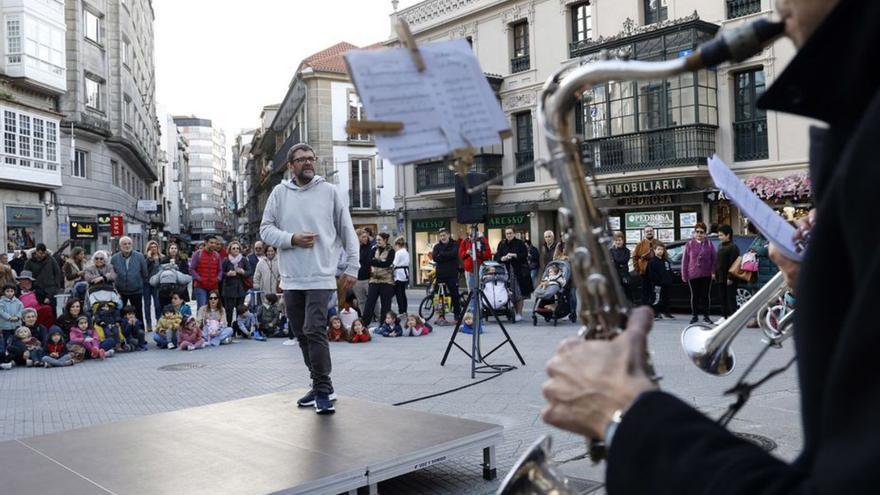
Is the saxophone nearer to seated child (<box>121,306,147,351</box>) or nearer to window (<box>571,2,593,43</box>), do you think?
seated child (<box>121,306,147,351</box>)

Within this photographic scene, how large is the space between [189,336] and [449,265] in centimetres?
527

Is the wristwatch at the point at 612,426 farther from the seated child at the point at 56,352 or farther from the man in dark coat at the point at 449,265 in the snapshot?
the man in dark coat at the point at 449,265

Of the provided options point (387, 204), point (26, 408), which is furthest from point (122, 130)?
point (26, 408)

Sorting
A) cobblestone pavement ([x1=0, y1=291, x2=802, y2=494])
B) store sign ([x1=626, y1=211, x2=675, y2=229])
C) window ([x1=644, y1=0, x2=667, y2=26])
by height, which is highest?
window ([x1=644, y1=0, x2=667, y2=26])

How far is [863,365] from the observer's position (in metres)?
0.84

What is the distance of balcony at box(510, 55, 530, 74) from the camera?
88.6 ft

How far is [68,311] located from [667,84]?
58.0ft

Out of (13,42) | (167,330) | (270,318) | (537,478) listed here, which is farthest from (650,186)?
(13,42)

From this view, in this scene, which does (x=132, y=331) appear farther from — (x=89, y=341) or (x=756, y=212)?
(x=756, y=212)

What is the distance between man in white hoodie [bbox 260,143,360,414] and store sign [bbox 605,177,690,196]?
56.7ft

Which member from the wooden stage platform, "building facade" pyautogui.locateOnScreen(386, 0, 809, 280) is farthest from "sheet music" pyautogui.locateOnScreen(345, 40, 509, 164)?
"building facade" pyautogui.locateOnScreen(386, 0, 809, 280)

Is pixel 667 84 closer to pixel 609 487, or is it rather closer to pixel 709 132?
pixel 709 132

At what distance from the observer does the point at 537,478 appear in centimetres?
166

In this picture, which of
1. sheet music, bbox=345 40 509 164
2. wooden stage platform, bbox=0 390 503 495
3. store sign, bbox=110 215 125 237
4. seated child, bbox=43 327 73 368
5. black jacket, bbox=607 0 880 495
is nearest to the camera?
black jacket, bbox=607 0 880 495
